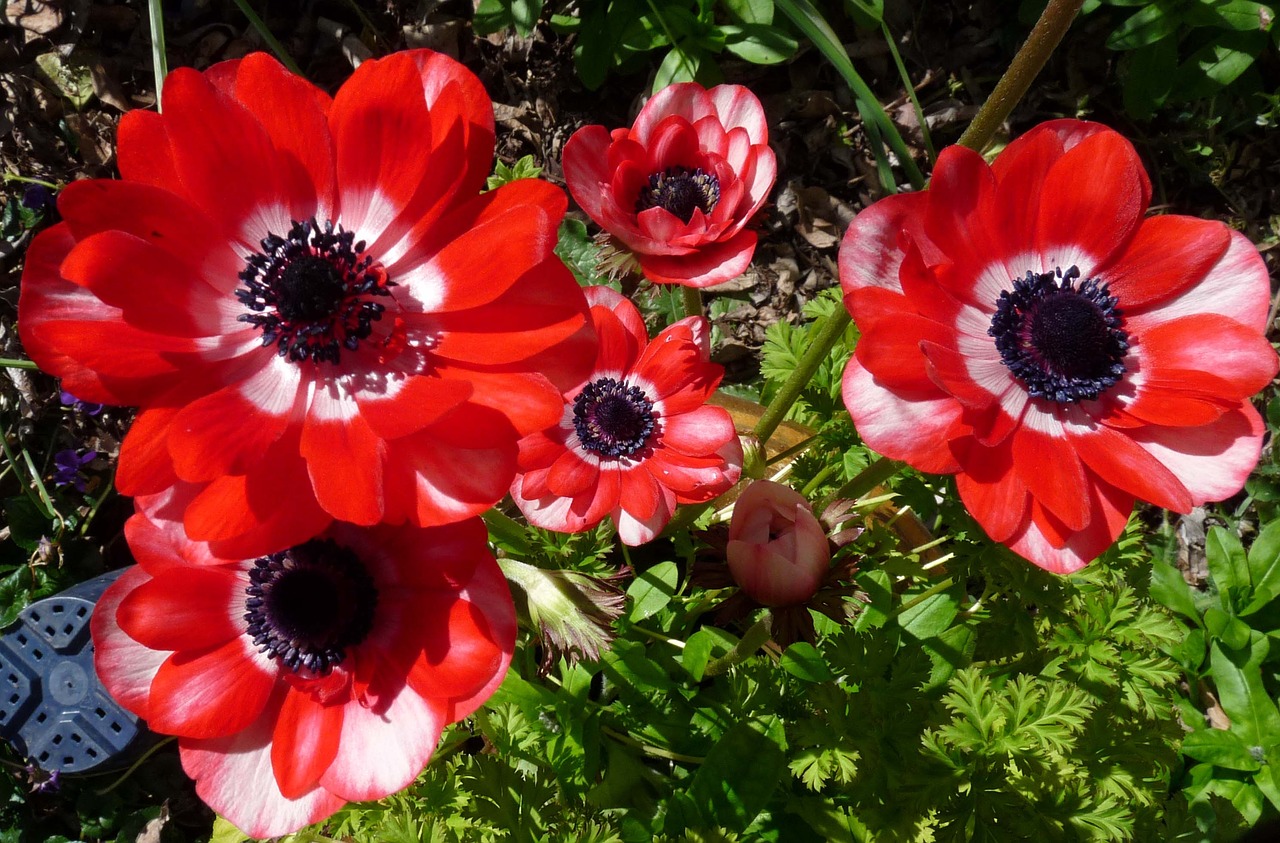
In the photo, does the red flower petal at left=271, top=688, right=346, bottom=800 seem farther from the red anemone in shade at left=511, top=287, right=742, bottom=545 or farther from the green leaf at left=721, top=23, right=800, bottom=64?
the green leaf at left=721, top=23, right=800, bottom=64

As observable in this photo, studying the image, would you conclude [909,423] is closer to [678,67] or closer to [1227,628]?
[1227,628]

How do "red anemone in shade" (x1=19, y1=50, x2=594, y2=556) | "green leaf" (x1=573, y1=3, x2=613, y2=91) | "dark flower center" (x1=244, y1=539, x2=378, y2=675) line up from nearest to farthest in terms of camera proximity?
"red anemone in shade" (x1=19, y1=50, x2=594, y2=556) < "dark flower center" (x1=244, y1=539, x2=378, y2=675) < "green leaf" (x1=573, y1=3, x2=613, y2=91)

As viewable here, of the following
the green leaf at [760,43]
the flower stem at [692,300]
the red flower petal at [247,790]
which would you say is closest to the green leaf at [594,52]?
the green leaf at [760,43]

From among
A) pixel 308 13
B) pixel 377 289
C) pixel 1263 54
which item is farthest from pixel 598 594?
pixel 1263 54

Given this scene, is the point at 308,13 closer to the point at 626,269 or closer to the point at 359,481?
the point at 626,269

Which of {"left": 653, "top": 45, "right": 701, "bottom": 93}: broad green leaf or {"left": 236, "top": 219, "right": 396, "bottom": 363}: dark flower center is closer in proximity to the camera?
{"left": 236, "top": 219, "right": 396, "bottom": 363}: dark flower center

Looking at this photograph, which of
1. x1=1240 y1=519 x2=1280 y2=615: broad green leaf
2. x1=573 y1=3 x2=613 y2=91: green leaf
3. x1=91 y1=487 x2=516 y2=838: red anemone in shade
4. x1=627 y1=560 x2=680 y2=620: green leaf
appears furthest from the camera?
x1=573 y1=3 x2=613 y2=91: green leaf

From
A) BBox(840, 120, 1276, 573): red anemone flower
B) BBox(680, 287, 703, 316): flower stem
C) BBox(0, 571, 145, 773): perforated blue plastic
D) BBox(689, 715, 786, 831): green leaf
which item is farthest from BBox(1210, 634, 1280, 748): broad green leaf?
BBox(0, 571, 145, 773): perforated blue plastic
